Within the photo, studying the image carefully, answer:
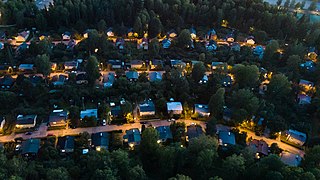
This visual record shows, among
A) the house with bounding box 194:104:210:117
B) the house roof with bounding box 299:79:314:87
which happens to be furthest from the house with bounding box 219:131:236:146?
the house roof with bounding box 299:79:314:87

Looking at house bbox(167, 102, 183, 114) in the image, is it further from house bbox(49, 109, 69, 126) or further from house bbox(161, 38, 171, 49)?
house bbox(161, 38, 171, 49)

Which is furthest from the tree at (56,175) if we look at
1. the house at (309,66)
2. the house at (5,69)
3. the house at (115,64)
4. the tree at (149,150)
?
the house at (309,66)

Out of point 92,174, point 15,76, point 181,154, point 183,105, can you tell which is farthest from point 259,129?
point 15,76

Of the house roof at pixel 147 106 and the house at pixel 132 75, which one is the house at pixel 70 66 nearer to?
the house at pixel 132 75

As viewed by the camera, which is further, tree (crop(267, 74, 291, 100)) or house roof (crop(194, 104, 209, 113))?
tree (crop(267, 74, 291, 100))

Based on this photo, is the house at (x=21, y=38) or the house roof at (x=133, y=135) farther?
the house at (x=21, y=38)
